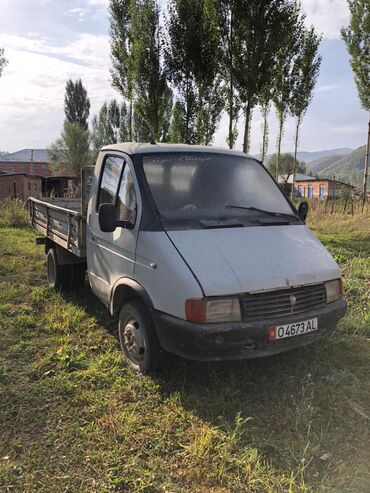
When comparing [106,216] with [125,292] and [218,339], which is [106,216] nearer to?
[125,292]

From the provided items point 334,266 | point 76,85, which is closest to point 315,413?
point 334,266

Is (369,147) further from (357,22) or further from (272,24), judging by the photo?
(272,24)

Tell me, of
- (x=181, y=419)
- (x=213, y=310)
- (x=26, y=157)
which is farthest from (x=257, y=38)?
(x=26, y=157)

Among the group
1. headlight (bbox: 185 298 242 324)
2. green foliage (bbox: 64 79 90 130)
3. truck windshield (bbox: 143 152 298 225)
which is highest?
green foliage (bbox: 64 79 90 130)

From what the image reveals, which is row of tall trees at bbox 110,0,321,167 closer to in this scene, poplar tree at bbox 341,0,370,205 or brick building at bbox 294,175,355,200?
poplar tree at bbox 341,0,370,205

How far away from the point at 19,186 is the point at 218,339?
3093 cm

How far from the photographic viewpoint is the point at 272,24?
13.5m

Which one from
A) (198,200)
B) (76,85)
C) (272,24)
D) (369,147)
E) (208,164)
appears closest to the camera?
(198,200)

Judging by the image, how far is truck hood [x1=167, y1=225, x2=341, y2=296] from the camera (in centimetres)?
318

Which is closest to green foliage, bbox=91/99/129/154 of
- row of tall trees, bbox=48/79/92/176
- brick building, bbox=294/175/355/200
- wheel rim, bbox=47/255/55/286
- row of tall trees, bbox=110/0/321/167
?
row of tall trees, bbox=48/79/92/176

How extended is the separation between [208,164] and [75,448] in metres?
2.76

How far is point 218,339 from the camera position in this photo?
309cm

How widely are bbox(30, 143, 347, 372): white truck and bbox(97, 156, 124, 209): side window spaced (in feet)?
0.04

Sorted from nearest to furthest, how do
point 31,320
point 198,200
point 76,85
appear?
point 198,200, point 31,320, point 76,85
